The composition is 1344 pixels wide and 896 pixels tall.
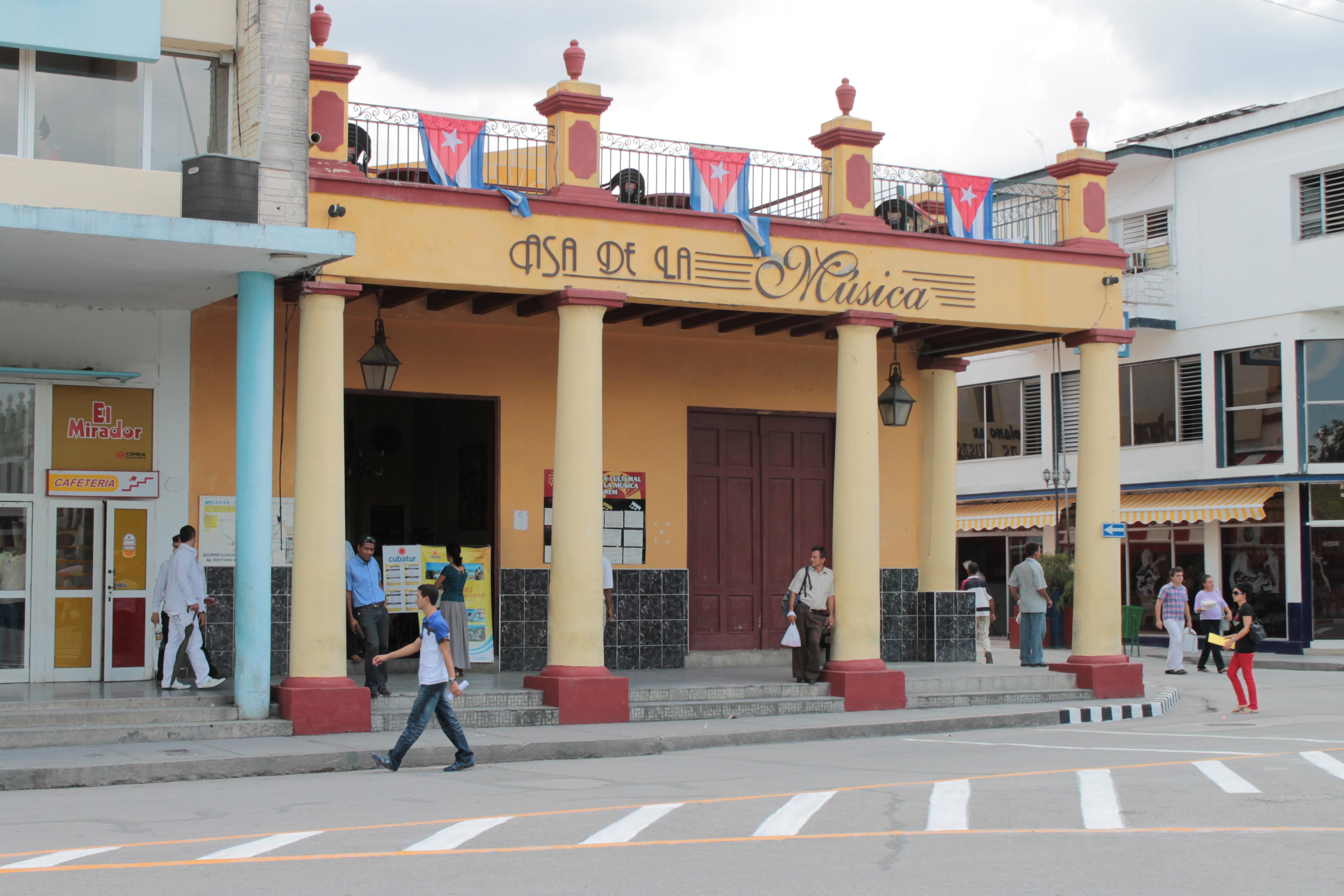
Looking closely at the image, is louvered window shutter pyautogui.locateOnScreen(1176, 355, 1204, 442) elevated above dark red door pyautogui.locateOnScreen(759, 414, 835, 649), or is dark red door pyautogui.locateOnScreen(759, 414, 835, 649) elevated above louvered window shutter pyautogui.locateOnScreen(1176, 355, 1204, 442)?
louvered window shutter pyautogui.locateOnScreen(1176, 355, 1204, 442)

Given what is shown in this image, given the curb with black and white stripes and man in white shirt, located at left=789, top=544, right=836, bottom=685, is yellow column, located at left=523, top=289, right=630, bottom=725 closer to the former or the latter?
man in white shirt, located at left=789, top=544, right=836, bottom=685

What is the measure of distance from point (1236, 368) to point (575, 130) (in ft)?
62.3

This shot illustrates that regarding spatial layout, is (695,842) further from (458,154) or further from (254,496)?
(458,154)

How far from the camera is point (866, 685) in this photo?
15859mm

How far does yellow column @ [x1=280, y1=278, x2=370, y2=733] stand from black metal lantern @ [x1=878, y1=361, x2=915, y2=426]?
7895 mm

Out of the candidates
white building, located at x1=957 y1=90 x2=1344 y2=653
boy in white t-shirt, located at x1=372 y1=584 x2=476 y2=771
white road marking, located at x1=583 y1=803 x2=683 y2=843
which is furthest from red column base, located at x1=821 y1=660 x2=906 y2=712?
white building, located at x1=957 y1=90 x2=1344 y2=653

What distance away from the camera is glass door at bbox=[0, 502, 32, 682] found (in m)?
14.8

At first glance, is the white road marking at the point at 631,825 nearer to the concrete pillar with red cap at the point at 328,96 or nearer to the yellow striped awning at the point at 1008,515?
the concrete pillar with red cap at the point at 328,96

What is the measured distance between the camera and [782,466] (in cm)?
1930

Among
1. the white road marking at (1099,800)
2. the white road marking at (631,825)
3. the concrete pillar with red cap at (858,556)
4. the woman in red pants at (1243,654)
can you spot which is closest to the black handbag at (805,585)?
the concrete pillar with red cap at (858,556)

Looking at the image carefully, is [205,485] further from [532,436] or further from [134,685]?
[532,436]

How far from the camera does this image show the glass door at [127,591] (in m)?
15.1

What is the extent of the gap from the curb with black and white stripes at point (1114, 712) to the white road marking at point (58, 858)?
11074 millimetres

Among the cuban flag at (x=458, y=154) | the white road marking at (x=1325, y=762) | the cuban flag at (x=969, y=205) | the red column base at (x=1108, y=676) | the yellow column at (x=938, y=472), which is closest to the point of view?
the white road marking at (x=1325, y=762)
